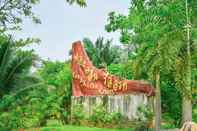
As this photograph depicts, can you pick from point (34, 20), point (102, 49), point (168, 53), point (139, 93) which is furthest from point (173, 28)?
point (102, 49)

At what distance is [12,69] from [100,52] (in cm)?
2157

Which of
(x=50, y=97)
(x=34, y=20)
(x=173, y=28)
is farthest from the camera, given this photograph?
(x=50, y=97)

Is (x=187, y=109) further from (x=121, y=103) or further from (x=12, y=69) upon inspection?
(x=12, y=69)

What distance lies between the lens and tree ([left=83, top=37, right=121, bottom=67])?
130ft

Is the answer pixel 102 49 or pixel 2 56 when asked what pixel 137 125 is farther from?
pixel 102 49

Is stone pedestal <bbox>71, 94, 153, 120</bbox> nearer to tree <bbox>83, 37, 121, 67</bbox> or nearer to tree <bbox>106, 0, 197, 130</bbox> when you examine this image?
tree <bbox>106, 0, 197, 130</bbox>

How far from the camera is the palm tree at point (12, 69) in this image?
19.2m

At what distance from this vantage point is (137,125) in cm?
2572

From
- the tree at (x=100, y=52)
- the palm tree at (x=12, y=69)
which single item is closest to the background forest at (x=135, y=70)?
the palm tree at (x=12, y=69)

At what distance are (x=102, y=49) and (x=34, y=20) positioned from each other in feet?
54.4

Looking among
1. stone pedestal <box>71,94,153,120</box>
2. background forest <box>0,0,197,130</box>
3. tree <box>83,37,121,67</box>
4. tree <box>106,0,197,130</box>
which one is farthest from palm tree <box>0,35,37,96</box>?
tree <box>83,37,121,67</box>

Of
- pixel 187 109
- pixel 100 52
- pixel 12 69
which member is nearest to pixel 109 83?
pixel 187 109

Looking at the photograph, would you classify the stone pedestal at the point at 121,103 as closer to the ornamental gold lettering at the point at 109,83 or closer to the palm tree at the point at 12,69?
the ornamental gold lettering at the point at 109,83

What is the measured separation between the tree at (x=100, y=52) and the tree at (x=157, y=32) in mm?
12358
